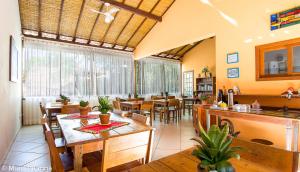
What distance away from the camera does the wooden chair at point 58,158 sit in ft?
3.87

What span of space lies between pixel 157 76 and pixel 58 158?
7678 mm

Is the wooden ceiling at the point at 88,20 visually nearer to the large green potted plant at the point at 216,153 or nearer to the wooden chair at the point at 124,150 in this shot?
the wooden chair at the point at 124,150

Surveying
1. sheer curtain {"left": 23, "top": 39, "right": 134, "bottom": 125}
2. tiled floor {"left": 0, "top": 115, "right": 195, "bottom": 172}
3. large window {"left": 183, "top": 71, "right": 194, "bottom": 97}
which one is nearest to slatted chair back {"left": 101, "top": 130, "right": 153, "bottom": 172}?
tiled floor {"left": 0, "top": 115, "right": 195, "bottom": 172}

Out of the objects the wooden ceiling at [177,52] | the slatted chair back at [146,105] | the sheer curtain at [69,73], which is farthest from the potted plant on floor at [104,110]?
the wooden ceiling at [177,52]

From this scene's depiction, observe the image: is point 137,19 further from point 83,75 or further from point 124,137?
point 124,137

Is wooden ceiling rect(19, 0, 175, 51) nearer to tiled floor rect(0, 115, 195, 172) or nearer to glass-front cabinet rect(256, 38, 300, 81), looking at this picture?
tiled floor rect(0, 115, 195, 172)

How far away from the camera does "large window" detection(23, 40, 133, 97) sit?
18.1 ft

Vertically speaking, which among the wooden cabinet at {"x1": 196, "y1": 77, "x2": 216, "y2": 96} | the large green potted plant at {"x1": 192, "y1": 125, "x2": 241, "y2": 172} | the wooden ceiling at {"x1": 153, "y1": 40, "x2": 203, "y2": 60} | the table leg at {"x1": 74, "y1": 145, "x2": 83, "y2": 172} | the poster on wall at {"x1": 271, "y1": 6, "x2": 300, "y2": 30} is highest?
the wooden ceiling at {"x1": 153, "y1": 40, "x2": 203, "y2": 60}

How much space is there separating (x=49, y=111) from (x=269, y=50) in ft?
15.3

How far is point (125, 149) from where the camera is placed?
130 cm

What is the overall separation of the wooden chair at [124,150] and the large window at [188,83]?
26.6 feet

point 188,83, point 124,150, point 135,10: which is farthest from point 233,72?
point 188,83

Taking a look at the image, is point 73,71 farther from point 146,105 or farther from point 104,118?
point 104,118

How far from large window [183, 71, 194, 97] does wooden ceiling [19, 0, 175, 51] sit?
3611 mm
